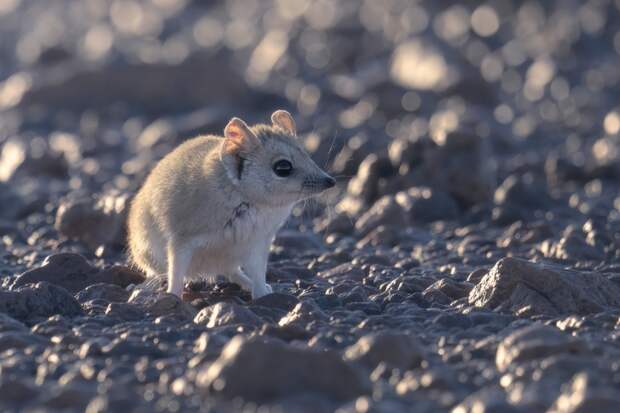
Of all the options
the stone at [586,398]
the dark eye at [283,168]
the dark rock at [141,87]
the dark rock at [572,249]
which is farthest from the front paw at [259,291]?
the dark rock at [141,87]

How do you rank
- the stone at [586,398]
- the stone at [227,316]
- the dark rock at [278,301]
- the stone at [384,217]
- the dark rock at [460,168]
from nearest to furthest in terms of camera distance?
the stone at [586,398], the stone at [227,316], the dark rock at [278,301], the stone at [384,217], the dark rock at [460,168]

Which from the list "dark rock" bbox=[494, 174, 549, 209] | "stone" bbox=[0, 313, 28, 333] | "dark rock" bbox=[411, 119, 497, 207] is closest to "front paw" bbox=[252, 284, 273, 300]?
"stone" bbox=[0, 313, 28, 333]

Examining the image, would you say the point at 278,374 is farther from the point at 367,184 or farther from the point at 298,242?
the point at 367,184

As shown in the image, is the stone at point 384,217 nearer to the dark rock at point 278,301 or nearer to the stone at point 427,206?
the stone at point 427,206

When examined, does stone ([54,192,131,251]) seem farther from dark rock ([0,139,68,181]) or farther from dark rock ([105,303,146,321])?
dark rock ([0,139,68,181])

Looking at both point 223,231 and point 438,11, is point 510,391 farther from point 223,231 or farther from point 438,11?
point 438,11

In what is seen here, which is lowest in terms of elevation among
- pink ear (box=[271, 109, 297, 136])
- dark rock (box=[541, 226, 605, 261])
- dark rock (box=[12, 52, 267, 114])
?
dark rock (box=[541, 226, 605, 261])
